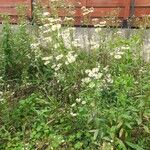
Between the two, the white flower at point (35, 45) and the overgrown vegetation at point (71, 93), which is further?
the white flower at point (35, 45)

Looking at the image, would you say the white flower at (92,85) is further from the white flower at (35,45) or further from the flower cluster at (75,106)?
the white flower at (35,45)

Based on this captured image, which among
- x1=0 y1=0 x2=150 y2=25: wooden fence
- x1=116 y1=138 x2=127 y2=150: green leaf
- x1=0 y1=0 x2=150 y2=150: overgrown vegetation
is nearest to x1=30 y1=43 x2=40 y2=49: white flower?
x1=0 y1=0 x2=150 y2=150: overgrown vegetation

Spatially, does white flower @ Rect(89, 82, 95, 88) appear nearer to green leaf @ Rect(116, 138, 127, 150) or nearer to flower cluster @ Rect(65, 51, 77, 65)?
green leaf @ Rect(116, 138, 127, 150)

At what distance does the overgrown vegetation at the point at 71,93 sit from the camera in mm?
4648

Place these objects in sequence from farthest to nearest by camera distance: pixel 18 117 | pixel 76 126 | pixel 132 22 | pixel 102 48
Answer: pixel 132 22 → pixel 102 48 → pixel 18 117 → pixel 76 126

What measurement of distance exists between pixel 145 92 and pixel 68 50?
1.38 meters

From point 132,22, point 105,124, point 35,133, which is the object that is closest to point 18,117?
point 35,133

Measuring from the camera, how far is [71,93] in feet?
18.5

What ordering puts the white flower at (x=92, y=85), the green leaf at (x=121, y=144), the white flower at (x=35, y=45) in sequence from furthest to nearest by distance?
the white flower at (x=35, y=45) → the white flower at (x=92, y=85) → the green leaf at (x=121, y=144)

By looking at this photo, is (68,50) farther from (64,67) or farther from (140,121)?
(140,121)

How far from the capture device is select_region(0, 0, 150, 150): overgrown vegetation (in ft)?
15.3

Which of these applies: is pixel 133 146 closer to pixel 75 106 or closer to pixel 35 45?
pixel 75 106

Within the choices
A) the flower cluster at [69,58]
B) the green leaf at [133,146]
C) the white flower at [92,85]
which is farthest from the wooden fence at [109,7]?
the green leaf at [133,146]

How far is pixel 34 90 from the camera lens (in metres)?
6.38
